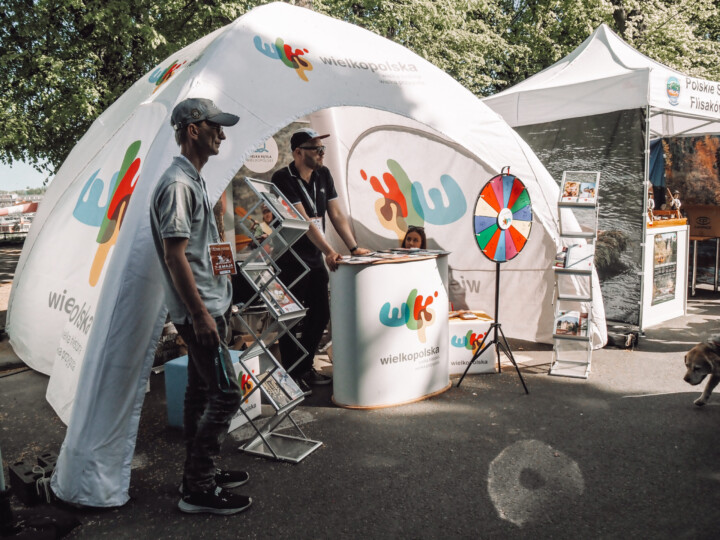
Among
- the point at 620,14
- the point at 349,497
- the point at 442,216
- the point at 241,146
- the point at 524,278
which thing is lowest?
the point at 349,497

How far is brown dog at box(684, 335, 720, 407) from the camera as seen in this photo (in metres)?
3.78

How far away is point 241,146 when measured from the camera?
363cm

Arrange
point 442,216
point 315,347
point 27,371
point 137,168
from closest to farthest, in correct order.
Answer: point 137,168 → point 315,347 → point 27,371 → point 442,216

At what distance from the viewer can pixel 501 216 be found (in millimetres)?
4387

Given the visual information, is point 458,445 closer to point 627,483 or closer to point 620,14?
point 627,483

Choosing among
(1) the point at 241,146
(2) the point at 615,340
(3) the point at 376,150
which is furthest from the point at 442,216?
(1) the point at 241,146

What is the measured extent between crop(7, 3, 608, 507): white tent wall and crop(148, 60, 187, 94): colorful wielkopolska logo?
23mm

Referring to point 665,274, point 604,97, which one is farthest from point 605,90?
point 665,274

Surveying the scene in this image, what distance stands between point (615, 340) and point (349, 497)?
3.87m

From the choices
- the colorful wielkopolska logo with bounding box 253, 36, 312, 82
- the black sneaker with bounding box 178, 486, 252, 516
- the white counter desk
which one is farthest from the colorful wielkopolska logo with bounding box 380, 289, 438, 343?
the colorful wielkopolska logo with bounding box 253, 36, 312, 82

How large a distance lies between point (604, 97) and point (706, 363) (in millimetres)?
3307

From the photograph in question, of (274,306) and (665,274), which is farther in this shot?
(665,274)

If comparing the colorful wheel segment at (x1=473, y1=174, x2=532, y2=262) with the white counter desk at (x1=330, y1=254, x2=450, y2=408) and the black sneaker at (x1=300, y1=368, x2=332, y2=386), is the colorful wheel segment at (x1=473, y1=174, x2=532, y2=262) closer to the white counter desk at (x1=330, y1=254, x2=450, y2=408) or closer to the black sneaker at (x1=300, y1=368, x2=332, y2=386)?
the white counter desk at (x1=330, y1=254, x2=450, y2=408)

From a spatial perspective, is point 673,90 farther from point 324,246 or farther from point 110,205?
point 110,205
